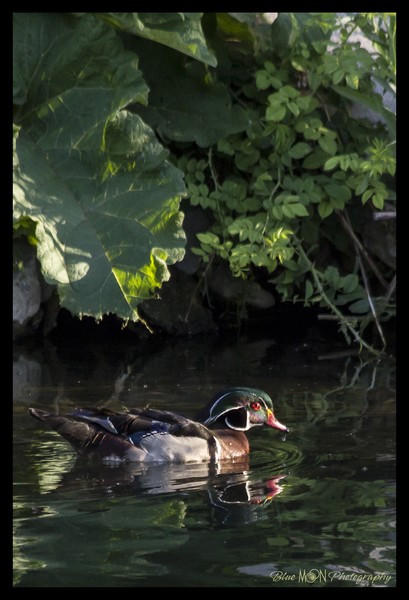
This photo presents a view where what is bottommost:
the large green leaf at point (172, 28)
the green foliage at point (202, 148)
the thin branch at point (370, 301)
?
the thin branch at point (370, 301)

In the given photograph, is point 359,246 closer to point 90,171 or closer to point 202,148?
point 202,148

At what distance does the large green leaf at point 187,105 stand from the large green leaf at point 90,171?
746 mm

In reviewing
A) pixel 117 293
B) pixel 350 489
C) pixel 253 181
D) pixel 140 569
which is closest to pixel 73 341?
pixel 253 181

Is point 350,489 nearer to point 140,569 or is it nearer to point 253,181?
point 140,569

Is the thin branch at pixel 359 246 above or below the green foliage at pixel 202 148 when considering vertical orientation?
below

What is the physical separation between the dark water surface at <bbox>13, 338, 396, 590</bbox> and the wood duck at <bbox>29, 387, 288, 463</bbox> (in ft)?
0.34

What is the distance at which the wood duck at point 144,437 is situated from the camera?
229 inches

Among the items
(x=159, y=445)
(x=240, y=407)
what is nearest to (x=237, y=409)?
(x=240, y=407)

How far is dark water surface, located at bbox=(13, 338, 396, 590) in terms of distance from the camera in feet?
13.6

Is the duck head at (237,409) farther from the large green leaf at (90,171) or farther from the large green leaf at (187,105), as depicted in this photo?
the large green leaf at (187,105)

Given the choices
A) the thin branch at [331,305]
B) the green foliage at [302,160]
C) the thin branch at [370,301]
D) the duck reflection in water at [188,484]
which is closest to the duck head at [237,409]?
the duck reflection in water at [188,484]

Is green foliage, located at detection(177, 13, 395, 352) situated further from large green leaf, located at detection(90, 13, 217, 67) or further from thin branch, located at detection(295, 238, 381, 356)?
large green leaf, located at detection(90, 13, 217, 67)

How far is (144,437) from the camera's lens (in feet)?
19.3

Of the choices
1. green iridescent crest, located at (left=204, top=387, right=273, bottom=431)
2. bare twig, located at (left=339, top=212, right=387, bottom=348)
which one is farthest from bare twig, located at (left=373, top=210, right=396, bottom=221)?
green iridescent crest, located at (left=204, top=387, right=273, bottom=431)
